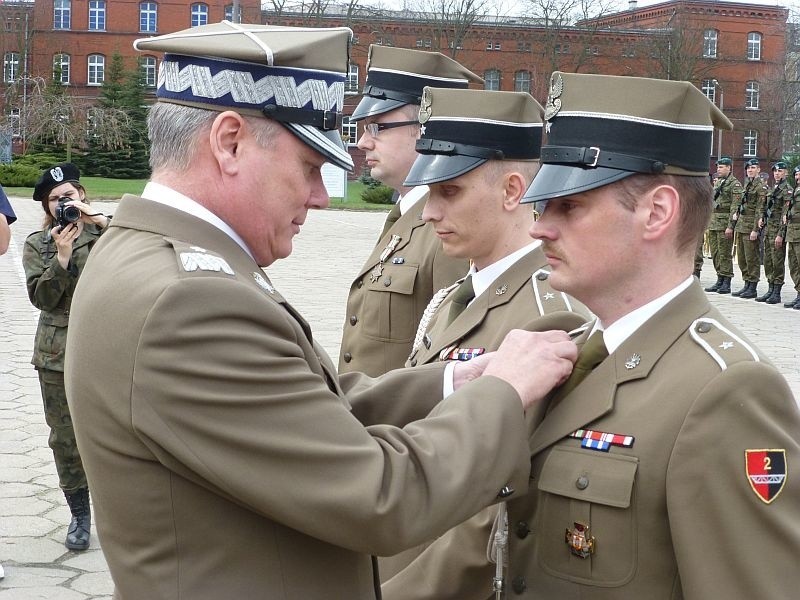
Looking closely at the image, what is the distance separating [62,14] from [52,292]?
56692 millimetres

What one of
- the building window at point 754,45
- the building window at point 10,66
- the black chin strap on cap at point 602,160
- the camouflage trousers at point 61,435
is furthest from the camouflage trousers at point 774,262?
the building window at point 10,66

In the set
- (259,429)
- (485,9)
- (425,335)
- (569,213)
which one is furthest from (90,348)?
(485,9)

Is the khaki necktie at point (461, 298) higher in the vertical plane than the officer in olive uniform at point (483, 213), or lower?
lower

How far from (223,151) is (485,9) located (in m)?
56.8

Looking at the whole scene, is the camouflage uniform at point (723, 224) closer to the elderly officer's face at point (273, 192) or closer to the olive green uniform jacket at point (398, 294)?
the olive green uniform jacket at point (398, 294)

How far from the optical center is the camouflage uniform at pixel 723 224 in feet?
57.6

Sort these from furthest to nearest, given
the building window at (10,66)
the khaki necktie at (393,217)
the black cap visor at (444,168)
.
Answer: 1. the building window at (10,66)
2. the khaki necktie at (393,217)
3. the black cap visor at (444,168)

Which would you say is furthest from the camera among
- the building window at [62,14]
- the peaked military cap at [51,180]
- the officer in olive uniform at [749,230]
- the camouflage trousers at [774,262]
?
the building window at [62,14]

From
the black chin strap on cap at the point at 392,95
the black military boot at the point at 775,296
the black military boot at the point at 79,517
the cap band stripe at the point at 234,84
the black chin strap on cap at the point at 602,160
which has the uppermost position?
the cap band stripe at the point at 234,84

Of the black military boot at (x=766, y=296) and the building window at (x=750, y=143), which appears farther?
the building window at (x=750, y=143)

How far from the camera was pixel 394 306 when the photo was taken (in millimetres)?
4566

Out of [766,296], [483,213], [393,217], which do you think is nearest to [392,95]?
[393,217]

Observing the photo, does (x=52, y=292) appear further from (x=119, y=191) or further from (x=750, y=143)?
(x=750, y=143)

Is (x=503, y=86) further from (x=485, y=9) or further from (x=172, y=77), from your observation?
(x=172, y=77)
